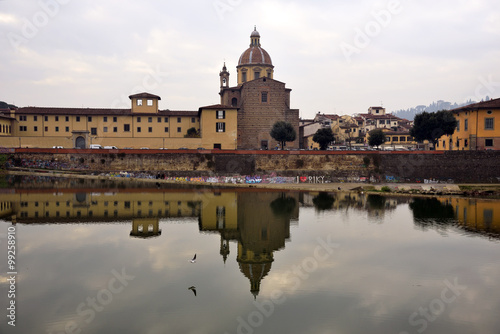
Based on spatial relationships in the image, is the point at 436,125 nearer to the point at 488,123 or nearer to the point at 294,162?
the point at 488,123

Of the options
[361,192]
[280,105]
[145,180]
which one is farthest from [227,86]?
[361,192]

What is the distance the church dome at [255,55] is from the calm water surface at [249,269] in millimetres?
42408

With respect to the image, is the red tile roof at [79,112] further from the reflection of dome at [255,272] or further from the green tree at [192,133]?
the reflection of dome at [255,272]

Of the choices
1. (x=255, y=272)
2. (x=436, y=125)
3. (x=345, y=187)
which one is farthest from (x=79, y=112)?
(x=255, y=272)

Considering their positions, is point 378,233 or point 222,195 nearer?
point 378,233

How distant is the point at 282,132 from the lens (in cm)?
5638

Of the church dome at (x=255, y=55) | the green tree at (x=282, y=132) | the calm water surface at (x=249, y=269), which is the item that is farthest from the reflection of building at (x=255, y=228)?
the church dome at (x=255, y=55)

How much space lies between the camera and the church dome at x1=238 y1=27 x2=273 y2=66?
68312 millimetres

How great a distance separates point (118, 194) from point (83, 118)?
25585 millimetres

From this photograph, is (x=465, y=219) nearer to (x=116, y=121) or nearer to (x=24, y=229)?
(x=24, y=229)

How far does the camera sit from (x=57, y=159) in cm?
4831

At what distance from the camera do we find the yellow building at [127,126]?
→ 54.5 meters

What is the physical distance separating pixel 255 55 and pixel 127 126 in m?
24.7

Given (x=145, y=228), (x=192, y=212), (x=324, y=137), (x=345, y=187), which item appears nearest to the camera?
(x=145, y=228)
